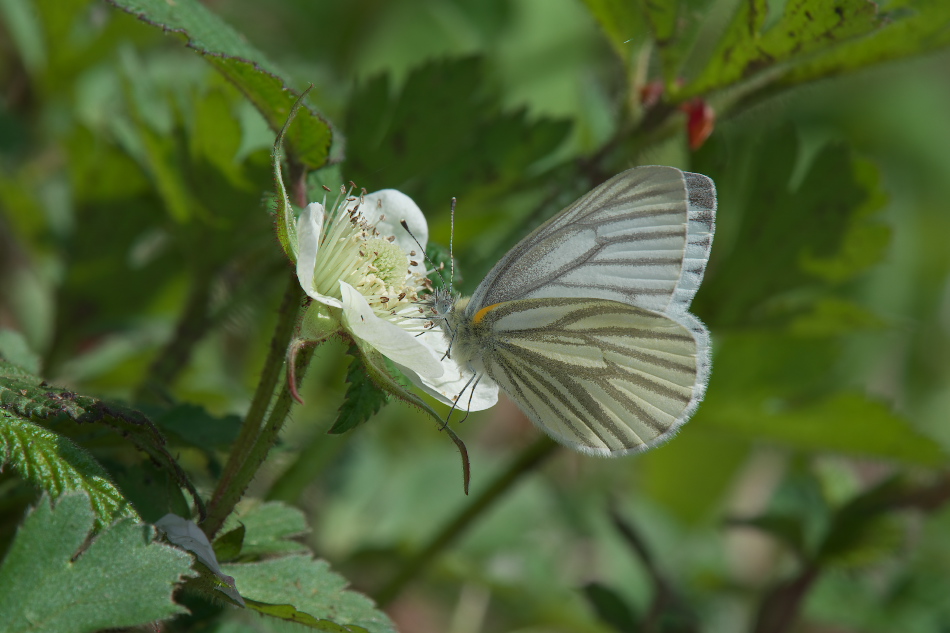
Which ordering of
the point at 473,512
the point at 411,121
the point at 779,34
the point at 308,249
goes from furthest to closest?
the point at 473,512, the point at 411,121, the point at 779,34, the point at 308,249

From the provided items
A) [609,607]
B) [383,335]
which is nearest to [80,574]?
[383,335]

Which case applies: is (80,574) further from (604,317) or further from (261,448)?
(604,317)

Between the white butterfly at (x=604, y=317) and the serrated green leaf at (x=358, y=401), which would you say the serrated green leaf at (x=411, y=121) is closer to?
the white butterfly at (x=604, y=317)

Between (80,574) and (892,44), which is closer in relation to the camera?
(80,574)

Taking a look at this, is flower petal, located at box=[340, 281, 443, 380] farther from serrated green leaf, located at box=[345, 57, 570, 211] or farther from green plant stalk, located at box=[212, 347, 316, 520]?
serrated green leaf, located at box=[345, 57, 570, 211]

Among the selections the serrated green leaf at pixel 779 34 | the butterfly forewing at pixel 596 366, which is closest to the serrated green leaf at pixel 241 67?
the butterfly forewing at pixel 596 366

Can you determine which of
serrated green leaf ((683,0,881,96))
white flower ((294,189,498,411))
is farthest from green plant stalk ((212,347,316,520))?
serrated green leaf ((683,0,881,96))

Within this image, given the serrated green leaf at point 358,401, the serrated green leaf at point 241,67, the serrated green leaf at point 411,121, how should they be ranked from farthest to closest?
1. the serrated green leaf at point 411,121
2. the serrated green leaf at point 241,67
3. the serrated green leaf at point 358,401
